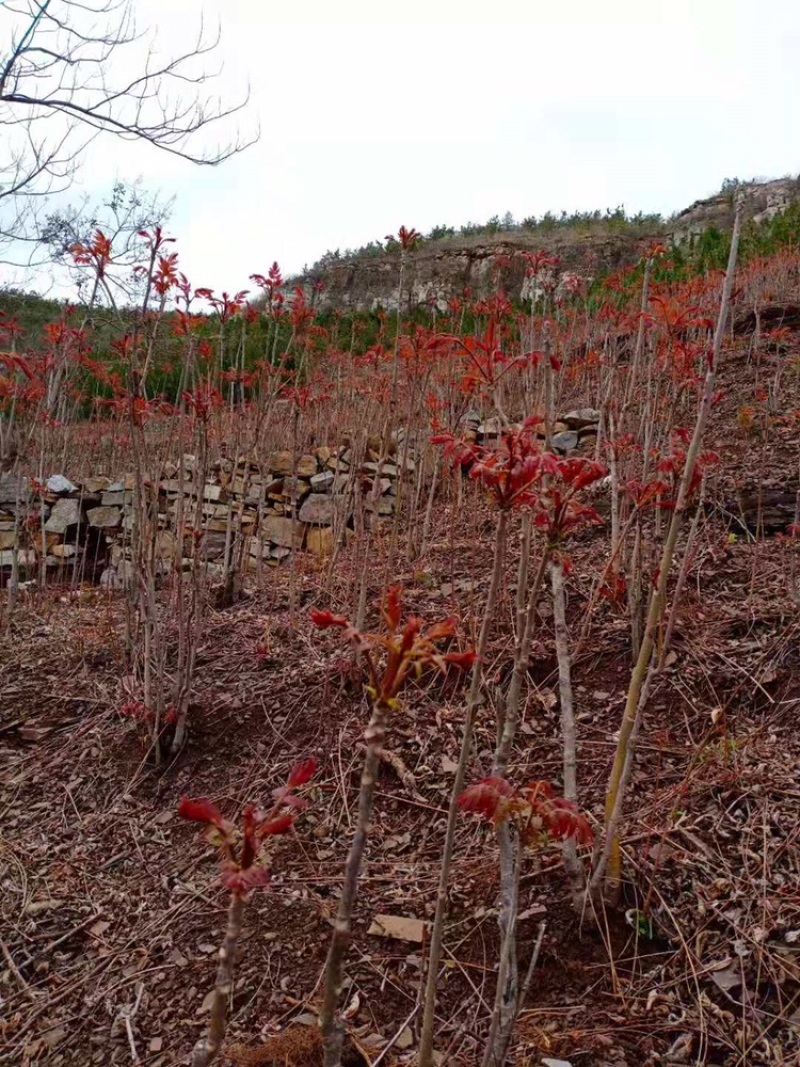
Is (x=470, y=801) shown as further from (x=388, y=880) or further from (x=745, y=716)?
(x=745, y=716)

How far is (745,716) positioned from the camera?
2451mm

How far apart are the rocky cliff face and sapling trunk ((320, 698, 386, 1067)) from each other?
577 inches

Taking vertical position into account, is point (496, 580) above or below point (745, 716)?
above

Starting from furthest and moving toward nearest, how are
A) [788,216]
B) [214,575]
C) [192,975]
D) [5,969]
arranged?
[788,216] → [214,575] → [5,969] → [192,975]

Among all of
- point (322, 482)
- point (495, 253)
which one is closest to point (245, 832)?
point (322, 482)

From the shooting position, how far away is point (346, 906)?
36.9 inches

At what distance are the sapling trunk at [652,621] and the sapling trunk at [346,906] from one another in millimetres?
927

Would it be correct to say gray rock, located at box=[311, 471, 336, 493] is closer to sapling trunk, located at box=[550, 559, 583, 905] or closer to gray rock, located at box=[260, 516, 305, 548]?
gray rock, located at box=[260, 516, 305, 548]

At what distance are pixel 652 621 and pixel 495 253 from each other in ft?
49.5

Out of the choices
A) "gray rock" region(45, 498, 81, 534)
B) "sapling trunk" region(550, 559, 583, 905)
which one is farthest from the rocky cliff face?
"sapling trunk" region(550, 559, 583, 905)

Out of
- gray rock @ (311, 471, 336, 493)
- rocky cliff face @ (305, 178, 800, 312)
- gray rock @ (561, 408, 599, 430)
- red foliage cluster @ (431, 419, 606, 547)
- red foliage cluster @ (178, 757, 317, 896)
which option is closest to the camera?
red foliage cluster @ (178, 757, 317, 896)

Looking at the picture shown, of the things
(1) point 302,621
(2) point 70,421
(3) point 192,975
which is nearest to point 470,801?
(3) point 192,975

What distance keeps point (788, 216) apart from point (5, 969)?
15457 millimetres

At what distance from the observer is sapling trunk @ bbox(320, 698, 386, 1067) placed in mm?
923
